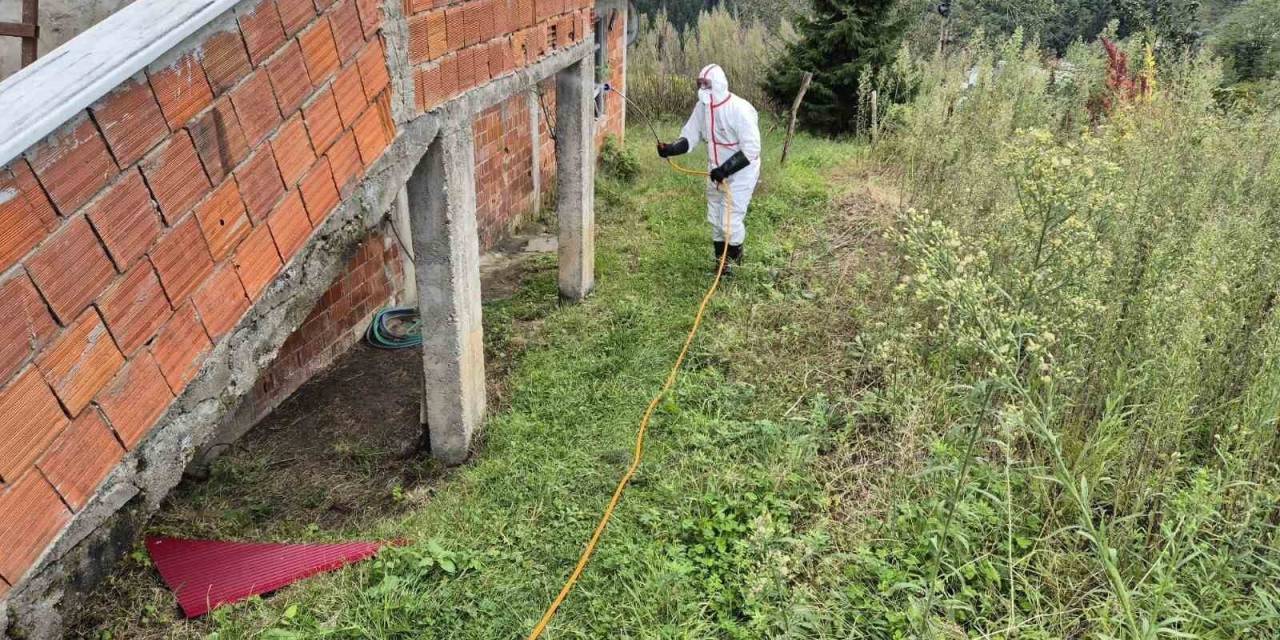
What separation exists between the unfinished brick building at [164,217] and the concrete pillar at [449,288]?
0.12m

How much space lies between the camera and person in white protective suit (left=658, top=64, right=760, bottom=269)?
6688 millimetres

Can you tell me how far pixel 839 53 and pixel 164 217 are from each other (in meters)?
11.4

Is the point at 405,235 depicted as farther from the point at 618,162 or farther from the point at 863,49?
the point at 863,49

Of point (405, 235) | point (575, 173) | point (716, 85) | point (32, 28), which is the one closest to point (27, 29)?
point (32, 28)

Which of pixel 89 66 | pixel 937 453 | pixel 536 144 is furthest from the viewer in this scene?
pixel 536 144

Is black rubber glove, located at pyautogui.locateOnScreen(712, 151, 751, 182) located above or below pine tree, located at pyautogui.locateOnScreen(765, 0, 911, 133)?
above

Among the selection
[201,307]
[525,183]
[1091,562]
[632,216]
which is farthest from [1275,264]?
[525,183]

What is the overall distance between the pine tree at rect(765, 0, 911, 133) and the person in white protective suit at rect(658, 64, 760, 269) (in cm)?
554

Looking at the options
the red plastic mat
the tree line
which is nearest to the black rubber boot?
the tree line

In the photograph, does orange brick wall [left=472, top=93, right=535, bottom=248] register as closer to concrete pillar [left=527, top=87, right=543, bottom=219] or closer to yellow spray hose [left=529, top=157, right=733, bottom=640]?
concrete pillar [left=527, top=87, right=543, bottom=219]

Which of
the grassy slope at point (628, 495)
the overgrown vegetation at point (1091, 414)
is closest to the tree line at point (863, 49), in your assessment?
the grassy slope at point (628, 495)

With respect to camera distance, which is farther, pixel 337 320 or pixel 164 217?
pixel 337 320

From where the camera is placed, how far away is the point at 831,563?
3.27 metres

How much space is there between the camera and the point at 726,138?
6840mm
